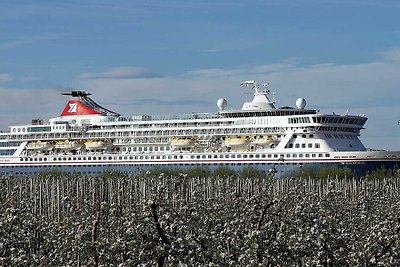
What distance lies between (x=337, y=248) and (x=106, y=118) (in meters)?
78.8

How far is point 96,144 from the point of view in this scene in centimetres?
9925

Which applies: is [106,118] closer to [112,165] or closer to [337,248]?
[112,165]

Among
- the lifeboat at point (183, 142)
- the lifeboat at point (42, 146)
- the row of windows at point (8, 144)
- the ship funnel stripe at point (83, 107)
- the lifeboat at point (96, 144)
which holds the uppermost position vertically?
the ship funnel stripe at point (83, 107)

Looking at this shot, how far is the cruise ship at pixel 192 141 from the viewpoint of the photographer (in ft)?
274

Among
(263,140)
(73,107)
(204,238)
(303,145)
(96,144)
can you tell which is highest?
(73,107)

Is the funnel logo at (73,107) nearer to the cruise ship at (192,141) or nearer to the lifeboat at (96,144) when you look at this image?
the cruise ship at (192,141)

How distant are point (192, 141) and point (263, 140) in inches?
316

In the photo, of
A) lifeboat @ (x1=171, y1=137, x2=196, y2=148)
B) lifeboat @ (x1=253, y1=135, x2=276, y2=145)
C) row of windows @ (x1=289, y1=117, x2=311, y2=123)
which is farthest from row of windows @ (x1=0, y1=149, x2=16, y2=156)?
row of windows @ (x1=289, y1=117, x2=311, y2=123)

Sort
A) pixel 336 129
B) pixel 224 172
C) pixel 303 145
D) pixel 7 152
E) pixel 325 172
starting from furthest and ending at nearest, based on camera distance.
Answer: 1. pixel 7 152
2. pixel 336 129
3. pixel 303 145
4. pixel 224 172
5. pixel 325 172

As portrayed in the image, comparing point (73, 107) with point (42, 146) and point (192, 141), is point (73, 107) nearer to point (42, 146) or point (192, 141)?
point (42, 146)

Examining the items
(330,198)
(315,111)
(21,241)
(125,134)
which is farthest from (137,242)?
(125,134)

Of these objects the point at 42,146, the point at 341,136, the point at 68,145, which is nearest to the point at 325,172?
the point at 341,136

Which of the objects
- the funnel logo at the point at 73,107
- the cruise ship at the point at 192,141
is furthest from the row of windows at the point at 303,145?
the funnel logo at the point at 73,107

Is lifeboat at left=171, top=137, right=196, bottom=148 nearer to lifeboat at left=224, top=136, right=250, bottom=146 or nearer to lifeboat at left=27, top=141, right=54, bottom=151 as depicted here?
lifeboat at left=224, top=136, right=250, bottom=146
